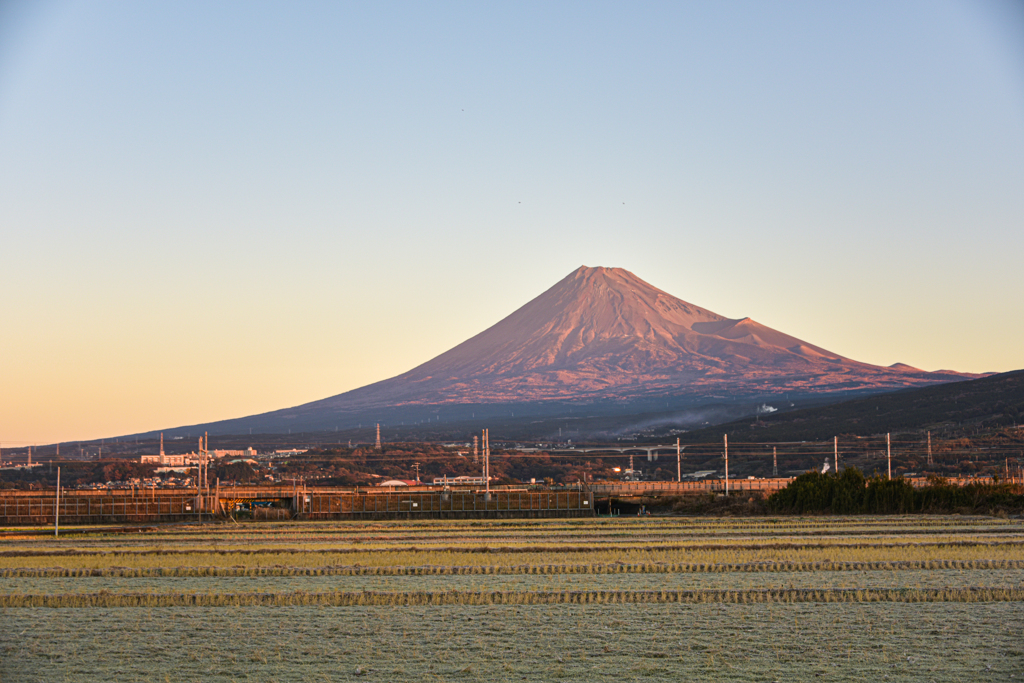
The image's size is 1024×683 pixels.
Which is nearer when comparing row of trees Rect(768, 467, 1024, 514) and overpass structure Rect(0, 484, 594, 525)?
row of trees Rect(768, 467, 1024, 514)

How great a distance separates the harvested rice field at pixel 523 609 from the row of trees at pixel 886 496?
13903 millimetres

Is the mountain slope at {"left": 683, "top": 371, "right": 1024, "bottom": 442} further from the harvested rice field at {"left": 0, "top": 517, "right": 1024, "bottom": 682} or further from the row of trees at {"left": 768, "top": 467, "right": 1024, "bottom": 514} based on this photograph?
the harvested rice field at {"left": 0, "top": 517, "right": 1024, "bottom": 682}

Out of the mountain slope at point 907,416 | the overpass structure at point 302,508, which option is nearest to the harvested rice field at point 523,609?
the overpass structure at point 302,508

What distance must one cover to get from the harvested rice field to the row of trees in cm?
1390

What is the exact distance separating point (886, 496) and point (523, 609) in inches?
1292

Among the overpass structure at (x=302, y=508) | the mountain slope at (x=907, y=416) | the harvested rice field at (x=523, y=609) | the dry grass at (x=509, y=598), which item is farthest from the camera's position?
the mountain slope at (x=907, y=416)

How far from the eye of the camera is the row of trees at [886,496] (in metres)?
45.2

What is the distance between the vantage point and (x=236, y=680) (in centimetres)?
1316

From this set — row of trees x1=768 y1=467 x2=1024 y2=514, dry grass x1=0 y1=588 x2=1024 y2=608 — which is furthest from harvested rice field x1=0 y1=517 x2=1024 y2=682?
row of trees x1=768 y1=467 x2=1024 y2=514

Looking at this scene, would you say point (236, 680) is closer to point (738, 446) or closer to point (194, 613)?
point (194, 613)

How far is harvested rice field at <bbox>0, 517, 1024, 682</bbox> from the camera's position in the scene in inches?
546

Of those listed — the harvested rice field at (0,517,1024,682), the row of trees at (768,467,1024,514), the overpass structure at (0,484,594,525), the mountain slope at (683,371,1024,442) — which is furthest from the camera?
the mountain slope at (683,371,1024,442)

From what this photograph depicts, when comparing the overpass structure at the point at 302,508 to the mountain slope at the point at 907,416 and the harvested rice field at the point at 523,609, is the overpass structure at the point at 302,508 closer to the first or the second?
the harvested rice field at the point at 523,609

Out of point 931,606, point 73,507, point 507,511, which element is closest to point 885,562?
point 931,606
